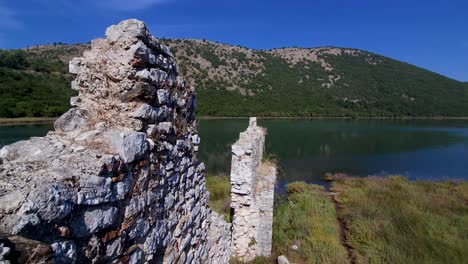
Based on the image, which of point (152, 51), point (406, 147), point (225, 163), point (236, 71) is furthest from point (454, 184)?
point (236, 71)

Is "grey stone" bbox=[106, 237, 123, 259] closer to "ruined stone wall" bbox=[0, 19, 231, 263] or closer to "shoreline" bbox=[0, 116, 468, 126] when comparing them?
"ruined stone wall" bbox=[0, 19, 231, 263]

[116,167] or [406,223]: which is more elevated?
[116,167]

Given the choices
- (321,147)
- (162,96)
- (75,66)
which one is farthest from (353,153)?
(75,66)

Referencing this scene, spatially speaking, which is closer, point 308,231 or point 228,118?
point 308,231

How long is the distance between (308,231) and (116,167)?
28.6 feet

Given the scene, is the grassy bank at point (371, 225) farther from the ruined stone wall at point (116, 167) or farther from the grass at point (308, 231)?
the ruined stone wall at point (116, 167)

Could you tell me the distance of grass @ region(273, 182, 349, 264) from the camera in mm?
8352

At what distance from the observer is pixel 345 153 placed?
3197 cm

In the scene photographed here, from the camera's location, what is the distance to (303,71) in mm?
101812

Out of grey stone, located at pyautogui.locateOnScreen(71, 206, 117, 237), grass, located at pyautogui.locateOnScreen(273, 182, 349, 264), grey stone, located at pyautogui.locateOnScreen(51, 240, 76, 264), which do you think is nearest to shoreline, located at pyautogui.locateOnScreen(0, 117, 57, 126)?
grass, located at pyautogui.locateOnScreen(273, 182, 349, 264)

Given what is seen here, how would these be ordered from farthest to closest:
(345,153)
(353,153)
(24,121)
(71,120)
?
(353,153) → (345,153) → (24,121) → (71,120)

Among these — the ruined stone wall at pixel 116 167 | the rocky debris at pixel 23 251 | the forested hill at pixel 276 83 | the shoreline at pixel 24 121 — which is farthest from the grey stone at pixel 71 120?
the forested hill at pixel 276 83

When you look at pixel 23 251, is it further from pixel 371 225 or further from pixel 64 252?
pixel 371 225

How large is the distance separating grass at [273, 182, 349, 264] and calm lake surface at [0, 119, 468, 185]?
781cm
